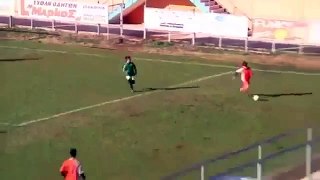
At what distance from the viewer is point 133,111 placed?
98.5 ft

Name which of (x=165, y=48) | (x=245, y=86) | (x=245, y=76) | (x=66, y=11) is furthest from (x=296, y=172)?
(x=66, y=11)

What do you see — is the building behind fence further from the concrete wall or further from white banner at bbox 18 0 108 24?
the concrete wall

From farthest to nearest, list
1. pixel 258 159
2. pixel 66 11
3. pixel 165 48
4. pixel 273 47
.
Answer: pixel 66 11 → pixel 165 48 → pixel 273 47 → pixel 258 159

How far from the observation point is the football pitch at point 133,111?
24203 millimetres

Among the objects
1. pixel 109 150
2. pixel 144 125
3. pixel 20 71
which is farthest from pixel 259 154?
pixel 20 71

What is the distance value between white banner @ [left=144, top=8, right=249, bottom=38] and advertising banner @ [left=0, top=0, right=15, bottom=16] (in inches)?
327

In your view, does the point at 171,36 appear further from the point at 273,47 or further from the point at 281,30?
the point at 281,30

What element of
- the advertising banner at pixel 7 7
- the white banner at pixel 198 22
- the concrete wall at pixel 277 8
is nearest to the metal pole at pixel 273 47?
the white banner at pixel 198 22

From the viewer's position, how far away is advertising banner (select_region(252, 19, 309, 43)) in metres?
41.8

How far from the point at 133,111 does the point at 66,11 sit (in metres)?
18.6

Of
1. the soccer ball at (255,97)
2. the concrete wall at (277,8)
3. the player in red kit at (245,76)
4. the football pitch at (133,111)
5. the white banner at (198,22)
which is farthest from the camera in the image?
the concrete wall at (277,8)

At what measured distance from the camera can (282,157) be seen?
1523 centimetres

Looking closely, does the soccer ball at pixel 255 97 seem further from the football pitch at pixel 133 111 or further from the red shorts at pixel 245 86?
the red shorts at pixel 245 86

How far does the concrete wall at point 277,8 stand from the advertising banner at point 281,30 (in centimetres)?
403
